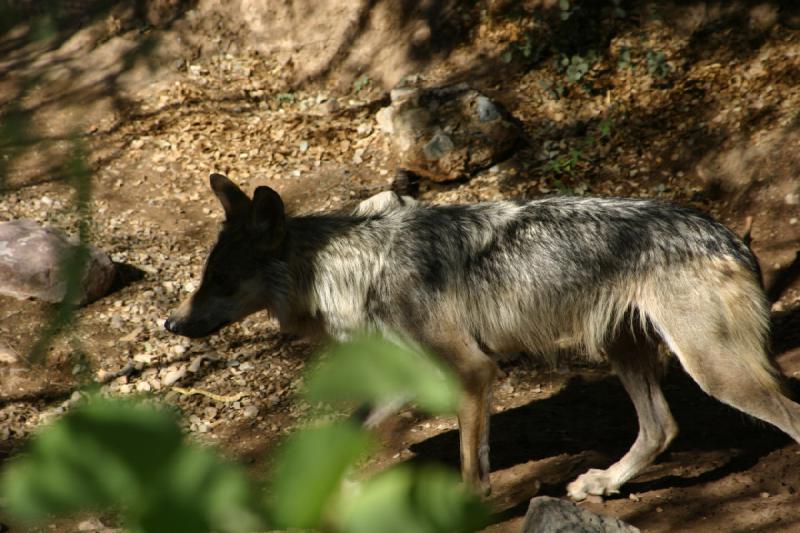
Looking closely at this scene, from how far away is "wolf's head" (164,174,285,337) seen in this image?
499 centimetres

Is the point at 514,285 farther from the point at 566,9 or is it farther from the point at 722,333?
the point at 566,9

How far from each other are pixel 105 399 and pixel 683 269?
4526 millimetres

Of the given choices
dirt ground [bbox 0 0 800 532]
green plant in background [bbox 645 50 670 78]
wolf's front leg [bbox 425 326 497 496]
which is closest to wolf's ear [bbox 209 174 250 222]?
dirt ground [bbox 0 0 800 532]

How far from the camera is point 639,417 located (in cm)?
551

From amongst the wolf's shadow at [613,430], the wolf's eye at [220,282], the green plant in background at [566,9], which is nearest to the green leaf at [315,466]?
the wolf's eye at [220,282]

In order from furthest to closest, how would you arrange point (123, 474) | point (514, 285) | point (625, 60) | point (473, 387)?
1. point (625, 60)
2. point (514, 285)
3. point (473, 387)
4. point (123, 474)

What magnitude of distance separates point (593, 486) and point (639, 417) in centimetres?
53

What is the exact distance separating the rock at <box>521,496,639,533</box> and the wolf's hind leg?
6.21 ft

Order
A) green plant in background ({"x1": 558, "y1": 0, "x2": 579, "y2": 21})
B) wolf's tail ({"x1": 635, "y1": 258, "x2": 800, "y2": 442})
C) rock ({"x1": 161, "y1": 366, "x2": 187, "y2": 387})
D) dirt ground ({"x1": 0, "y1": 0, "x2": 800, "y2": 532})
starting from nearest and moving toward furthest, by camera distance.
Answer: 1. wolf's tail ({"x1": 635, "y1": 258, "x2": 800, "y2": 442})
2. dirt ground ({"x1": 0, "y1": 0, "x2": 800, "y2": 532})
3. rock ({"x1": 161, "y1": 366, "x2": 187, "y2": 387})
4. green plant in background ({"x1": 558, "y1": 0, "x2": 579, "y2": 21})

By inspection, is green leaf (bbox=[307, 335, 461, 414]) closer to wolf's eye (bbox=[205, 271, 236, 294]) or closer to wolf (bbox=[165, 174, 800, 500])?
wolf (bbox=[165, 174, 800, 500])

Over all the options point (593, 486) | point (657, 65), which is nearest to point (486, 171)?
point (657, 65)

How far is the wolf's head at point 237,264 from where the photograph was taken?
4988 millimetres

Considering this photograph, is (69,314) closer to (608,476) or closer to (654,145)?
(608,476)

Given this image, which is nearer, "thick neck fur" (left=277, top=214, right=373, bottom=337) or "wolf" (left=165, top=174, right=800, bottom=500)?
"wolf" (left=165, top=174, right=800, bottom=500)
